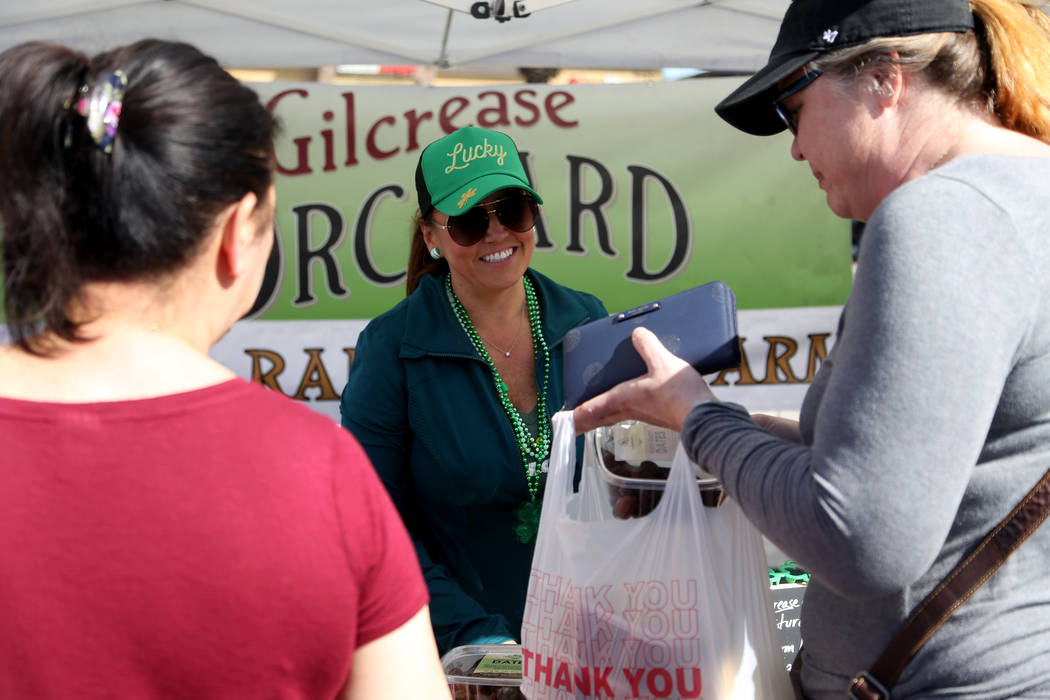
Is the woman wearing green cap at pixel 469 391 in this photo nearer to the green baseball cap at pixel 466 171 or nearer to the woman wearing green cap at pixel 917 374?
the green baseball cap at pixel 466 171

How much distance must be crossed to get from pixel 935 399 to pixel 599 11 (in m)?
2.23

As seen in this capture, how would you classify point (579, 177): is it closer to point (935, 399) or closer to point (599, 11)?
point (599, 11)

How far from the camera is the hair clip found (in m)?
0.81

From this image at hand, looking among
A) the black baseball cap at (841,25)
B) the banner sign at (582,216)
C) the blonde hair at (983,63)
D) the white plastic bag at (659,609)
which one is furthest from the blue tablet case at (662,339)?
the banner sign at (582,216)

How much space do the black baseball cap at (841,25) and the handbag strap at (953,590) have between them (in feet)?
1.78

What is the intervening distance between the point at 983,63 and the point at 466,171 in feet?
3.99

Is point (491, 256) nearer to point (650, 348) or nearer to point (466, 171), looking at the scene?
point (466, 171)

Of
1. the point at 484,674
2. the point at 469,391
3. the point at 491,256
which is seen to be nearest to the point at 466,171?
the point at 491,256

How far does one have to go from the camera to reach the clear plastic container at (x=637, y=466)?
1.49 metres

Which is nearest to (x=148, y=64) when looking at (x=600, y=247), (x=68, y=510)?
(x=68, y=510)

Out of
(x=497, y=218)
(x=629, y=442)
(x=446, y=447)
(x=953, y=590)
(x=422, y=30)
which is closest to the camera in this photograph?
(x=953, y=590)

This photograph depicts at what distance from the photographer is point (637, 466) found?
1.55m

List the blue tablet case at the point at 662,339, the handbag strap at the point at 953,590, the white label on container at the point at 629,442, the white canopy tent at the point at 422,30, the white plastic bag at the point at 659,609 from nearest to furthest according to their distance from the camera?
the handbag strap at the point at 953,590, the white plastic bag at the point at 659,609, the blue tablet case at the point at 662,339, the white label on container at the point at 629,442, the white canopy tent at the point at 422,30

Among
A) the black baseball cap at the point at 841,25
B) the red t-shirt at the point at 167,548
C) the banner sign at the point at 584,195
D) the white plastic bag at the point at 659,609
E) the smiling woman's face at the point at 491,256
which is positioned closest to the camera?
the red t-shirt at the point at 167,548
